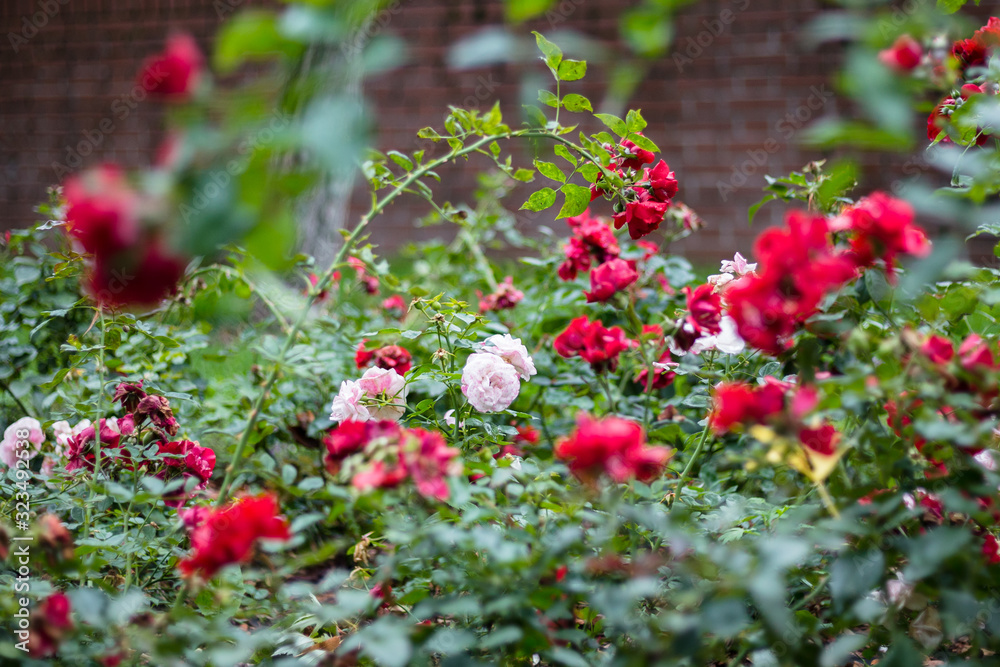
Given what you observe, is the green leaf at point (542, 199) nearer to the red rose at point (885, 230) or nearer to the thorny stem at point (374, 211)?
the thorny stem at point (374, 211)

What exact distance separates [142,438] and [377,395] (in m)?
0.37

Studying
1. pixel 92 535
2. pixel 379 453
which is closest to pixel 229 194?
pixel 379 453

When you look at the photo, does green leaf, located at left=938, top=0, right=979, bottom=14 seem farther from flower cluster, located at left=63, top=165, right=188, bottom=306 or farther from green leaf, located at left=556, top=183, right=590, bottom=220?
flower cluster, located at left=63, top=165, right=188, bottom=306

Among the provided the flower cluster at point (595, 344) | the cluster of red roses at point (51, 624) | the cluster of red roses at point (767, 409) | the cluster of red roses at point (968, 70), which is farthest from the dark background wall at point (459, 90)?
the cluster of red roses at point (51, 624)

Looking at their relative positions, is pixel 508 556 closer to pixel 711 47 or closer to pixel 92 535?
pixel 92 535

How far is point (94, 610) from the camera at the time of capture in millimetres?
691

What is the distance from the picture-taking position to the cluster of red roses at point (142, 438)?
1.10m

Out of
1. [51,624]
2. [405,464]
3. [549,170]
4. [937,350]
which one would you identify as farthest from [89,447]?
[937,350]

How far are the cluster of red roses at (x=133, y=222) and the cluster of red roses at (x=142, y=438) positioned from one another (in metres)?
0.56

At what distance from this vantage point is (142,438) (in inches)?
44.9

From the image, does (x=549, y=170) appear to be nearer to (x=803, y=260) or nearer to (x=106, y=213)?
(x=803, y=260)

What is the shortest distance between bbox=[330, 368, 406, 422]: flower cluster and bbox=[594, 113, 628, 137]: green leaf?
1.58ft

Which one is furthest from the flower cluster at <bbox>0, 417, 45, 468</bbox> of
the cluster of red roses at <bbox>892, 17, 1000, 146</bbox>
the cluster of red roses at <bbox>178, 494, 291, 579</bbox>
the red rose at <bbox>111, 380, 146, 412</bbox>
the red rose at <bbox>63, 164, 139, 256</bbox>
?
the cluster of red roses at <bbox>892, 17, 1000, 146</bbox>

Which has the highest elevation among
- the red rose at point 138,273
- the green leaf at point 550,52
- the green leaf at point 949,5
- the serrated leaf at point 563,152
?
the green leaf at point 949,5
